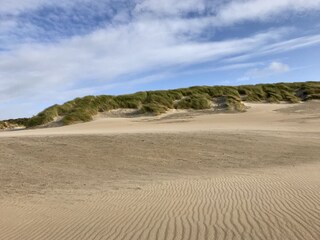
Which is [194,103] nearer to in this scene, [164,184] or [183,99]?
[183,99]

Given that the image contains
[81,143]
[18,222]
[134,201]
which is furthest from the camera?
[81,143]

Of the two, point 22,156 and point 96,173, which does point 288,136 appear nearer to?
point 96,173

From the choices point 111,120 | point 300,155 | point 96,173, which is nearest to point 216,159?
point 300,155

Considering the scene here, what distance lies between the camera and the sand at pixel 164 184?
7621 mm

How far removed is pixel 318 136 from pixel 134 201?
14.2 meters

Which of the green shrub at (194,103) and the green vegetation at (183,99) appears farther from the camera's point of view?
the green shrub at (194,103)

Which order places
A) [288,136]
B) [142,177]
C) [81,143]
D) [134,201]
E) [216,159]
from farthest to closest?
[288,136] → [81,143] → [216,159] → [142,177] → [134,201]

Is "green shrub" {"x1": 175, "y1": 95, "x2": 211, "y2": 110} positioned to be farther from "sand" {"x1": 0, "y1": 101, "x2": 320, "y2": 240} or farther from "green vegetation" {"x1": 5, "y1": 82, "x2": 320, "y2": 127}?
"sand" {"x1": 0, "y1": 101, "x2": 320, "y2": 240}

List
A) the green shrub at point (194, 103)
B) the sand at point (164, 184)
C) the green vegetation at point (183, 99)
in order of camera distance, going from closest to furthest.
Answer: the sand at point (164, 184) → the green vegetation at point (183, 99) → the green shrub at point (194, 103)

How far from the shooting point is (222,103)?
3300 centimetres

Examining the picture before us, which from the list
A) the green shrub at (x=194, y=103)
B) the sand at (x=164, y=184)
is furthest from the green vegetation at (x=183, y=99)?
the sand at (x=164, y=184)

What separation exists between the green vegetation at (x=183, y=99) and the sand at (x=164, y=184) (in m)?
6.57

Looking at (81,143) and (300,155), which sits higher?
(81,143)

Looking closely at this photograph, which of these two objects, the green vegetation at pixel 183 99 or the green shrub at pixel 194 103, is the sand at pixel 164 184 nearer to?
the green shrub at pixel 194 103
